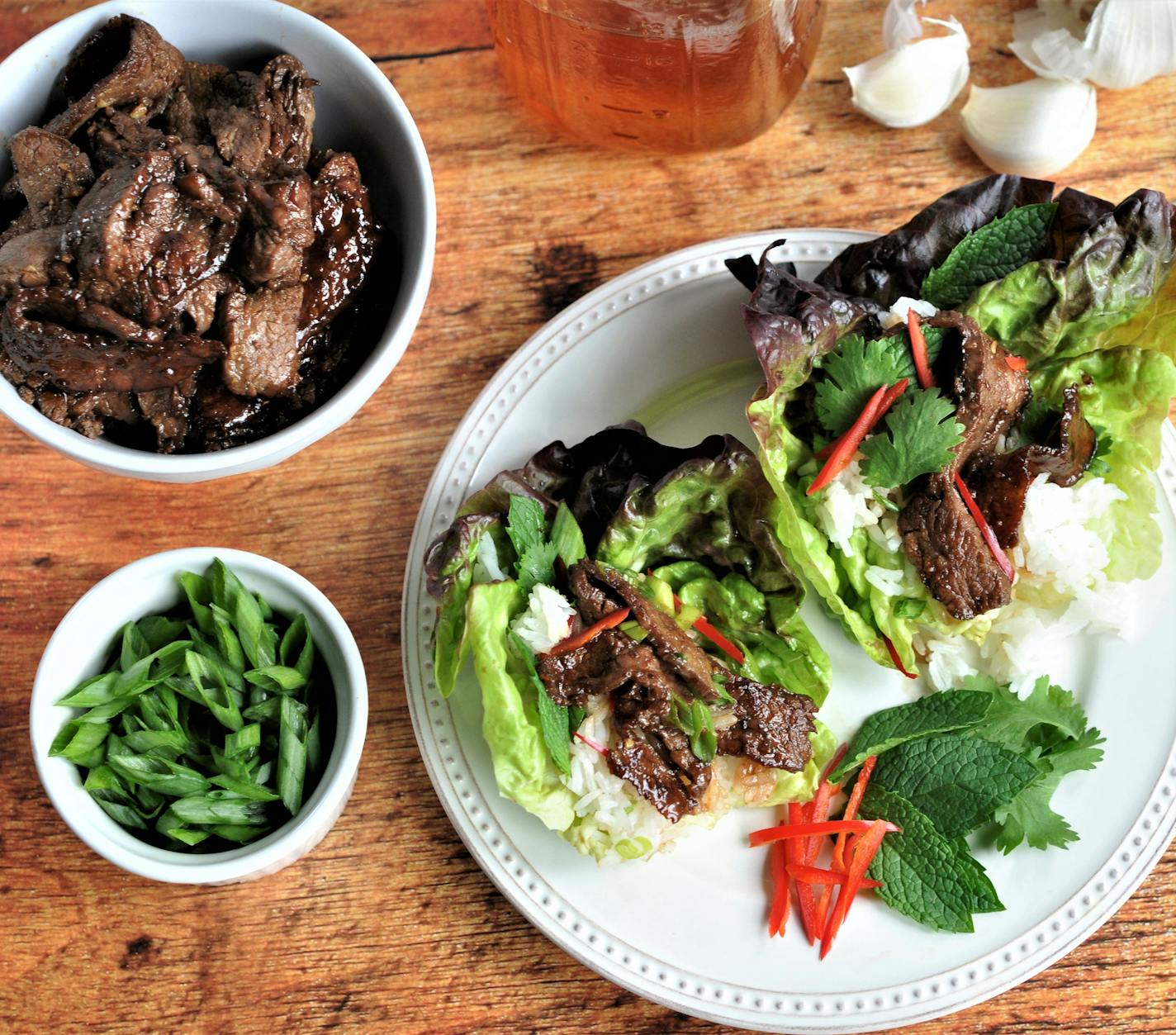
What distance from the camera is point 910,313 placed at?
1.98m

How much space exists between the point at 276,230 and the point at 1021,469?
1387 millimetres

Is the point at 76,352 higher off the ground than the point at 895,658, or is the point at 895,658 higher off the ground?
the point at 76,352

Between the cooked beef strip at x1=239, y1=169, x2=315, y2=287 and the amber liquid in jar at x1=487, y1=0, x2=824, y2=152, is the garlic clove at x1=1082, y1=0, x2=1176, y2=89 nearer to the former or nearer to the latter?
the amber liquid in jar at x1=487, y1=0, x2=824, y2=152

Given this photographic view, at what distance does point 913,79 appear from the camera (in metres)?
2.27

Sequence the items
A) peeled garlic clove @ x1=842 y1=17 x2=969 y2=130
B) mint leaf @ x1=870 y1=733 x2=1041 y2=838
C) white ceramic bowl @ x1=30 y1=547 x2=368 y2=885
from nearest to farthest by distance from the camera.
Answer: white ceramic bowl @ x1=30 y1=547 x2=368 y2=885
mint leaf @ x1=870 y1=733 x2=1041 y2=838
peeled garlic clove @ x1=842 y1=17 x2=969 y2=130

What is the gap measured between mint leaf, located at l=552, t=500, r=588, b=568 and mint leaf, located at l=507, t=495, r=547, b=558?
3cm

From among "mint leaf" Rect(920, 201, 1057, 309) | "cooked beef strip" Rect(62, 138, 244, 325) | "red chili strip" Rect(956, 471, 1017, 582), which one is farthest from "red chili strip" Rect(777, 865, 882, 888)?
"cooked beef strip" Rect(62, 138, 244, 325)

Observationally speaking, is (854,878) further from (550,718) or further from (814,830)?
(550,718)

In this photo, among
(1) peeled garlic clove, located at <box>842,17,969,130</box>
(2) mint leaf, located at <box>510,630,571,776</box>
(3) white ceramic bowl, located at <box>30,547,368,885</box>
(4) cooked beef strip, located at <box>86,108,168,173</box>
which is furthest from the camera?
(1) peeled garlic clove, located at <box>842,17,969,130</box>

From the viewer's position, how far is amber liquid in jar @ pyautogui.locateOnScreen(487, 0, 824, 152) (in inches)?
79.1

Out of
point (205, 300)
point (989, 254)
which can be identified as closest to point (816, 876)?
point (989, 254)

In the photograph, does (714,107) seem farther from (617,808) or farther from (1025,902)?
(1025,902)

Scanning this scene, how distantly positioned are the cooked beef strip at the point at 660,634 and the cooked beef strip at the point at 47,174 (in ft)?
3.29

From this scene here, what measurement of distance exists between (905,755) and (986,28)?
1583 mm
